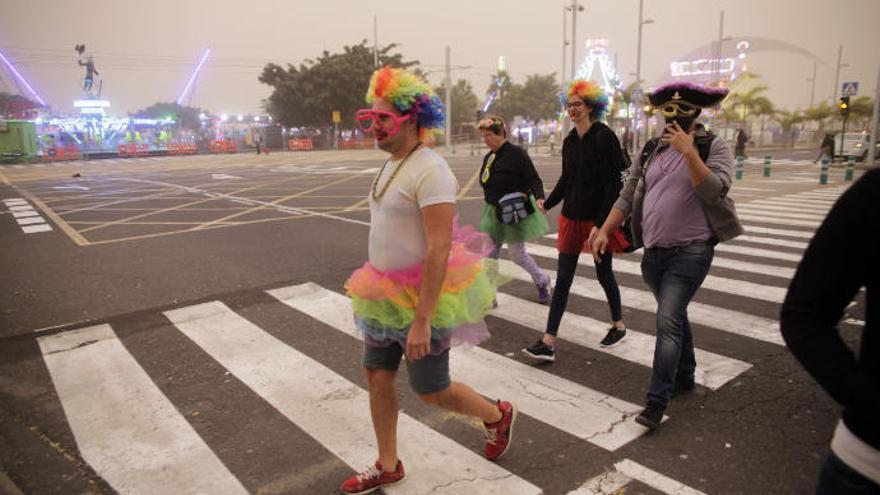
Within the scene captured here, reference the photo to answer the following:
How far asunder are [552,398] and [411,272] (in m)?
1.82

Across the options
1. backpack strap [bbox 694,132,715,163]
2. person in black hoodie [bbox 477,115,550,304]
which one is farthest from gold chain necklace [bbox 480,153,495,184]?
backpack strap [bbox 694,132,715,163]

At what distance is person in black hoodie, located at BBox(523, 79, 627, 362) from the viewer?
174 inches

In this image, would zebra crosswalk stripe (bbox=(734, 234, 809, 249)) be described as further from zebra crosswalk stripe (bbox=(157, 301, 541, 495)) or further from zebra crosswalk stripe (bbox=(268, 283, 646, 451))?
zebra crosswalk stripe (bbox=(157, 301, 541, 495))

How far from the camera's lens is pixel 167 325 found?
5.54m

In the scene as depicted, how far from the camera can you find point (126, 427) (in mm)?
3695

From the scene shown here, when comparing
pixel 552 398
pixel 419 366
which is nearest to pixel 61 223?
pixel 552 398

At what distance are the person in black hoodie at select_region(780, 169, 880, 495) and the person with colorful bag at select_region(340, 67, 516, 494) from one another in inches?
57.2

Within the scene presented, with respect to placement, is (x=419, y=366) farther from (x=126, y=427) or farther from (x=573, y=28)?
(x=573, y=28)

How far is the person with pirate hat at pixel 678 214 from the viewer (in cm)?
326

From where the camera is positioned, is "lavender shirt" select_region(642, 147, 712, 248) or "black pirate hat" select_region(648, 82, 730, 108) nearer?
"black pirate hat" select_region(648, 82, 730, 108)

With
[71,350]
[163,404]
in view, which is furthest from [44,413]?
[71,350]

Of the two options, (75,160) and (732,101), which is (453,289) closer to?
(75,160)

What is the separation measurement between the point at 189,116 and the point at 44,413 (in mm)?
123210

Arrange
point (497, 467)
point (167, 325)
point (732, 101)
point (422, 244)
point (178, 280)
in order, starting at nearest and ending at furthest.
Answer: point (422, 244) → point (497, 467) → point (167, 325) → point (178, 280) → point (732, 101)
